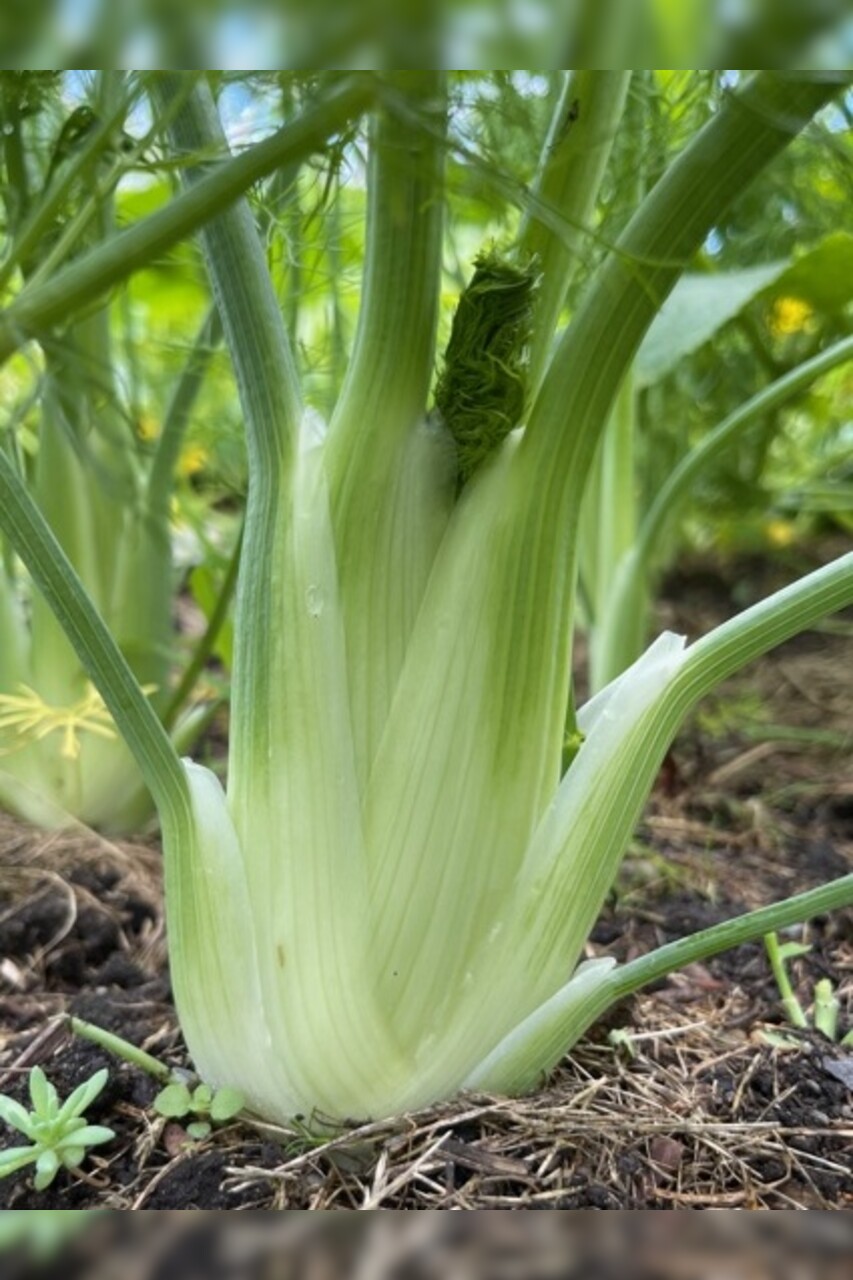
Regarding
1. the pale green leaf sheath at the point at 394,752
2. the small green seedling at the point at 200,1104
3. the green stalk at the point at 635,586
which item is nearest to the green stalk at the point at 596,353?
the pale green leaf sheath at the point at 394,752

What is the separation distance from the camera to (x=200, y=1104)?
23.0 inches

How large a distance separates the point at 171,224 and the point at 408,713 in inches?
10.8

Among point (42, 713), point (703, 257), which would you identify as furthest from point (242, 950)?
point (703, 257)

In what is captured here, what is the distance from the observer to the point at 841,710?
59.2 inches

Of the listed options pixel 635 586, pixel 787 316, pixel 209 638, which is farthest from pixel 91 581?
pixel 787 316

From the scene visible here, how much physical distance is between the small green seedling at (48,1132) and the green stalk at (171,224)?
339 millimetres

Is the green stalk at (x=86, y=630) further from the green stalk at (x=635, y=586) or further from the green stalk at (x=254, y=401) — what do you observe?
the green stalk at (x=635, y=586)

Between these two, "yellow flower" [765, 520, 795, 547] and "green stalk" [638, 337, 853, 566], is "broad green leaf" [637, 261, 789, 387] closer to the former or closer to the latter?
"green stalk" [638, 337, 853, 566]

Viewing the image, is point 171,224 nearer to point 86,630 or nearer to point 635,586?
point 86,630

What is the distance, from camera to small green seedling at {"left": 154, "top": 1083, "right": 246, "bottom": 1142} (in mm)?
573

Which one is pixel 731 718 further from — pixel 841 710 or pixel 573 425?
pixel 573 425

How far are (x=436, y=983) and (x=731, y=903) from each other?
17.7 inches

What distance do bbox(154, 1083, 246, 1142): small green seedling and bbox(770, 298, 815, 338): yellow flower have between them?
44.9 inches

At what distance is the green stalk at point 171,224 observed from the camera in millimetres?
420
